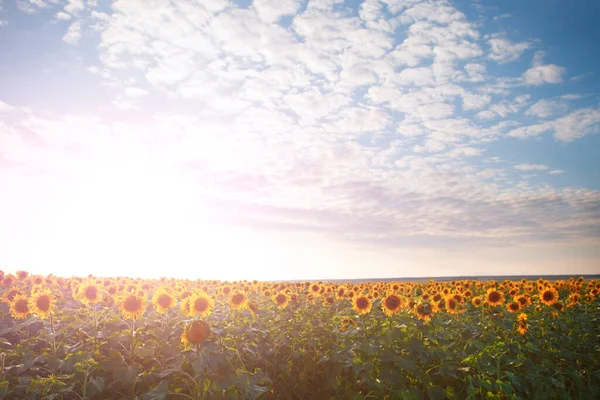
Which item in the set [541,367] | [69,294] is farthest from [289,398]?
[69,294]

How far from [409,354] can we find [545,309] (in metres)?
7.13

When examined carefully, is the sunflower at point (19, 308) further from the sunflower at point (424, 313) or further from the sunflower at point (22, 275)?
the sunflower at point (22, 275)

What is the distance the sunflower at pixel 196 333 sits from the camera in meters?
5.89

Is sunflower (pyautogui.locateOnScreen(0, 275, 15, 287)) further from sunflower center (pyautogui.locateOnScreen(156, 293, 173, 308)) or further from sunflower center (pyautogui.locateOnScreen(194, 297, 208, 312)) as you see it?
sunflower center (pyautogui.locateOnScreen(194, 297, 208, 312))

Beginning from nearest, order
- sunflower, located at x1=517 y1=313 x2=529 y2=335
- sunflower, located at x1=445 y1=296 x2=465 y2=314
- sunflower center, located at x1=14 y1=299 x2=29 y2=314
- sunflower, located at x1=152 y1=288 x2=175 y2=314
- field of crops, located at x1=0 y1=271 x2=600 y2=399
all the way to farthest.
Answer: field of crops, located at x1=0 y1=271 x2=600 y2=399 < sunflower, located at x1=152 y1=288 x2=175 y2=314 < sunflower center, located at x1=14 y1=299 x2=29 y2=314 < sunflower, located at x1=517 y1=313 x2=529 y2=335 < sunflower, located at x1=445 y1=296 x2=465 y2=314

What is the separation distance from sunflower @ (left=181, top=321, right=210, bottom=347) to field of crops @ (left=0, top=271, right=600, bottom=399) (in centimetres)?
2

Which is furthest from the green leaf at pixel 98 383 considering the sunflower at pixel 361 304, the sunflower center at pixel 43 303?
the sunflower at pixel 361 304

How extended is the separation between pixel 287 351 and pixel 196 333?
19.7 ft

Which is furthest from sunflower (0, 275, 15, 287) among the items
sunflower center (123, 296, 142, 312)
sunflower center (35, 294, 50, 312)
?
sunflower center (123, 296, 142, 312)

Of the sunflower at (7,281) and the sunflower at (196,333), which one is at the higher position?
the sunflower at (196,333)

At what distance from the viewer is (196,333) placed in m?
5.89

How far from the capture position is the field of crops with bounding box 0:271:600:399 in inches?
256

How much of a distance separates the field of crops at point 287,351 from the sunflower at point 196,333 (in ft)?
0.06

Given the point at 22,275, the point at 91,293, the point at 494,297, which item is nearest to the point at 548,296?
the point at 494,297
